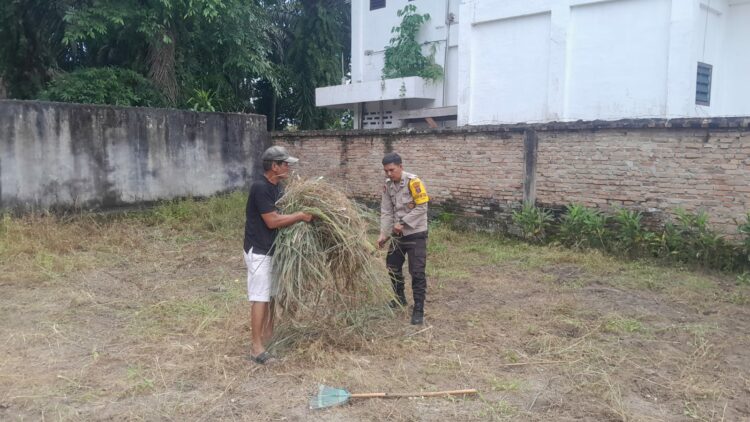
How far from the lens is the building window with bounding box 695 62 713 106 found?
865 centimetres

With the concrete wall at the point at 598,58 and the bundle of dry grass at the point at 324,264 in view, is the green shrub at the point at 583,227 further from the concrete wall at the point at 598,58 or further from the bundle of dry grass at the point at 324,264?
the bundle of dry grass at the point at 324,264

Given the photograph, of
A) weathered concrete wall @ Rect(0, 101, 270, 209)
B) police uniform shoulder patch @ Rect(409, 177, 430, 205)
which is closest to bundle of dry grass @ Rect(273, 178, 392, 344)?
police uniform shoulder patch @ Rect(409, 177, 430, 205)

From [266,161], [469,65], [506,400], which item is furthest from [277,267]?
[469,65]

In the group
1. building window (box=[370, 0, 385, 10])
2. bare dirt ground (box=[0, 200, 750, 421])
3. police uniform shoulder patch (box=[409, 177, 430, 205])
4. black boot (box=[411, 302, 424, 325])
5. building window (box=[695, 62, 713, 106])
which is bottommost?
bare dirt ground (box=[0, 200, 750, 421])

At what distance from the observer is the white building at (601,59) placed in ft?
27.6

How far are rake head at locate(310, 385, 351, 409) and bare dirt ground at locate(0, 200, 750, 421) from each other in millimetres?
66

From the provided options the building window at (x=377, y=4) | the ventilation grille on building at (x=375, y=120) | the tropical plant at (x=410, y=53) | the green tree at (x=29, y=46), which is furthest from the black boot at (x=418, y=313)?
the building window at (x=377, y=4)

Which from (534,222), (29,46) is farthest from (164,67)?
(534,222)

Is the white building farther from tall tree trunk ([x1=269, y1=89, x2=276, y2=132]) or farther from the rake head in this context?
tall tree trunk ([x1=269, y1=89, x2=276, y2=132])

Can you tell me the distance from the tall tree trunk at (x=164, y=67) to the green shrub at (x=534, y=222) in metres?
7.62

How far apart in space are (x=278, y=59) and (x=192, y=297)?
12.2 meters

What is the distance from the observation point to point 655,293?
227 inches

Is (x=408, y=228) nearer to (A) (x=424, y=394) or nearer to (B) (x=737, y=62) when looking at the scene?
(A) (x=424, y=394)

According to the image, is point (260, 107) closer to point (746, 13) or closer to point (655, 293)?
point (746, 13)
